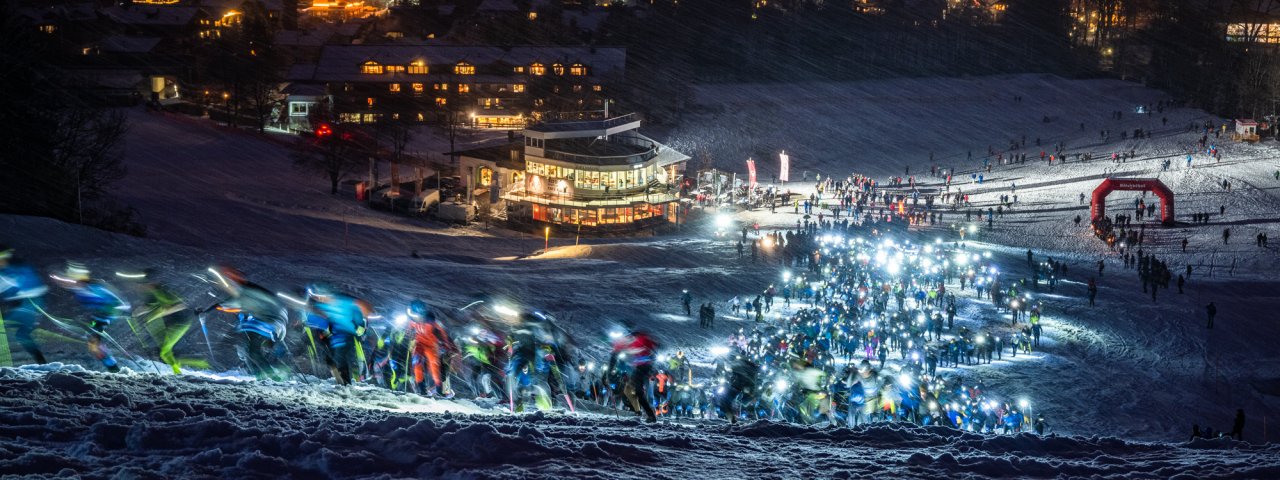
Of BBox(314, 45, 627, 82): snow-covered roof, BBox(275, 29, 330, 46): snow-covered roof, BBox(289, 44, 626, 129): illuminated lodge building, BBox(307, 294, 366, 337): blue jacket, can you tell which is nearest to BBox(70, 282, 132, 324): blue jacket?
BBox(307, 294, 366, 337): blue jacket

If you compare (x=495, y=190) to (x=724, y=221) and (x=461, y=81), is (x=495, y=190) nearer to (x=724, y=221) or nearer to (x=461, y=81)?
(x=724, y=221)

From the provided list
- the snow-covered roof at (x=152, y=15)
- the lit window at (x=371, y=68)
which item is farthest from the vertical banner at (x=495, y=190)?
the snow-covered roof at (x=152, y=15)

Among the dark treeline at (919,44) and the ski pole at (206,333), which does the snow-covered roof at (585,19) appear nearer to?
the dark treeline at (919,44)

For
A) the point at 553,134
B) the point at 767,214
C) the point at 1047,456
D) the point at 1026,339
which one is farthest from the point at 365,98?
the point at 1047,456

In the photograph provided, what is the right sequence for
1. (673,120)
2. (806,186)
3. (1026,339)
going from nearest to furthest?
1. (1026,339)
2. (806,186)
3. (673,120)

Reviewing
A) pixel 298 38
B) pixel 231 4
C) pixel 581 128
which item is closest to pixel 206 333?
pixel 581 128

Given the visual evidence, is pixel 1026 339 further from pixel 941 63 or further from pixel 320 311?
pixel 941 63
